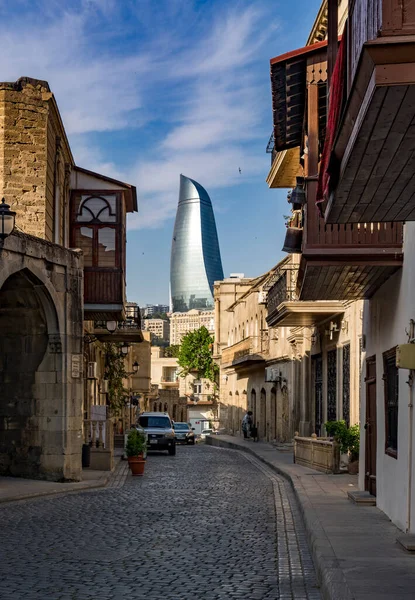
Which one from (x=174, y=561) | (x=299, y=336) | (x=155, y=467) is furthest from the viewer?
(x=299, y=336)

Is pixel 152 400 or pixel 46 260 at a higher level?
pixel 46 260

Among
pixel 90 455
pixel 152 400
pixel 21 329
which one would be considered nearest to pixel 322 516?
pixel 21 329

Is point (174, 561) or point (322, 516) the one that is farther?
point (322, 516)

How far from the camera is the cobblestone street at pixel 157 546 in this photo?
29.2 feet

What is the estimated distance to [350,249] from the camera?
12.9m

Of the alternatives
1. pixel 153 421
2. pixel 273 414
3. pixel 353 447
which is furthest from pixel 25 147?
pixel 273 414

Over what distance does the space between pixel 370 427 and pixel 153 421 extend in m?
21.1

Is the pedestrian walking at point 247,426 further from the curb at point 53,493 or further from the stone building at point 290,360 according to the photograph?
the curb at point 53,493

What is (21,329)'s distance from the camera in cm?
2134

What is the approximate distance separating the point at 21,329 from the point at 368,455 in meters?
8.67

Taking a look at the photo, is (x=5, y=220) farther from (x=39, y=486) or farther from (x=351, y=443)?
(x=351, y=443)

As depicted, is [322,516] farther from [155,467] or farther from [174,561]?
[155,467]

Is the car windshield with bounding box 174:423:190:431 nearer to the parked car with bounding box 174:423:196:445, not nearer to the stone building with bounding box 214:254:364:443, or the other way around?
the parked car with bounding box 174:423:196:445

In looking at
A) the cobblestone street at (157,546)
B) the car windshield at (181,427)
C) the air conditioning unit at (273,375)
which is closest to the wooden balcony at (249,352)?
the air conditioning unit at (273,375)
